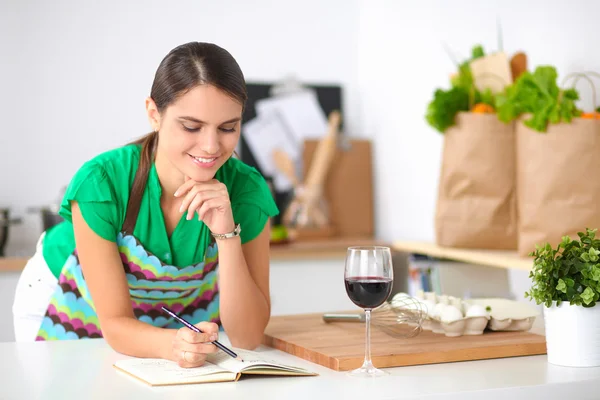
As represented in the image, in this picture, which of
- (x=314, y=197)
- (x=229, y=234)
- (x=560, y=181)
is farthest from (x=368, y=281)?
(x=314, y=197)

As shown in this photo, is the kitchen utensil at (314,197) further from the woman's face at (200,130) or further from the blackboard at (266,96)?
the woman's face at (200,130)

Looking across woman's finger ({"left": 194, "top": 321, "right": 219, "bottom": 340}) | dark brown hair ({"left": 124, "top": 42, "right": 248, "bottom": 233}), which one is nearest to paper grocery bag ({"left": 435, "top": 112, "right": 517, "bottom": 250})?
dark brown hair ({"left": 124, "top": 42, "right": 248, "bottom": 233})

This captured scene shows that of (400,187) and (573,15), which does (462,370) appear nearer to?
(573,15)

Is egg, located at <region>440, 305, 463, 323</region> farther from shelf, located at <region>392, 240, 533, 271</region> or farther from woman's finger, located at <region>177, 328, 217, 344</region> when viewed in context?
shelf, located at <region>392, 240, 533, 271</region>

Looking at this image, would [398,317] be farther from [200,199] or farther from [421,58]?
[421,58]

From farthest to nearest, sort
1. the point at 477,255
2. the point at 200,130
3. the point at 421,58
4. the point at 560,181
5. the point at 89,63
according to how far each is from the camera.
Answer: the point at 89,63
the point at 421,58
the point at 477,255
the point at 560,181
the point at 200,130

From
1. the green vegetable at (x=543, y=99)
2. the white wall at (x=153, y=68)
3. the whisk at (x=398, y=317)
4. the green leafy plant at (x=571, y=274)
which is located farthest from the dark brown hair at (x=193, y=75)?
the white wall at (x=153, y=68)

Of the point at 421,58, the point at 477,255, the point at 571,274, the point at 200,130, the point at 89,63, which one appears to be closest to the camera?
the point at 571,274

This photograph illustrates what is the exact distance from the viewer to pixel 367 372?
3.69 ft

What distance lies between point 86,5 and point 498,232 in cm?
192

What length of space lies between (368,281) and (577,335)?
1.10 ft

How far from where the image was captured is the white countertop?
102cm

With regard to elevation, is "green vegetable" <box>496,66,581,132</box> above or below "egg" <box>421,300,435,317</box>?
above

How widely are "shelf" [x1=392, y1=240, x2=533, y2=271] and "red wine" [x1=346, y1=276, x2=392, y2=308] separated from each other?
31.0 inches
